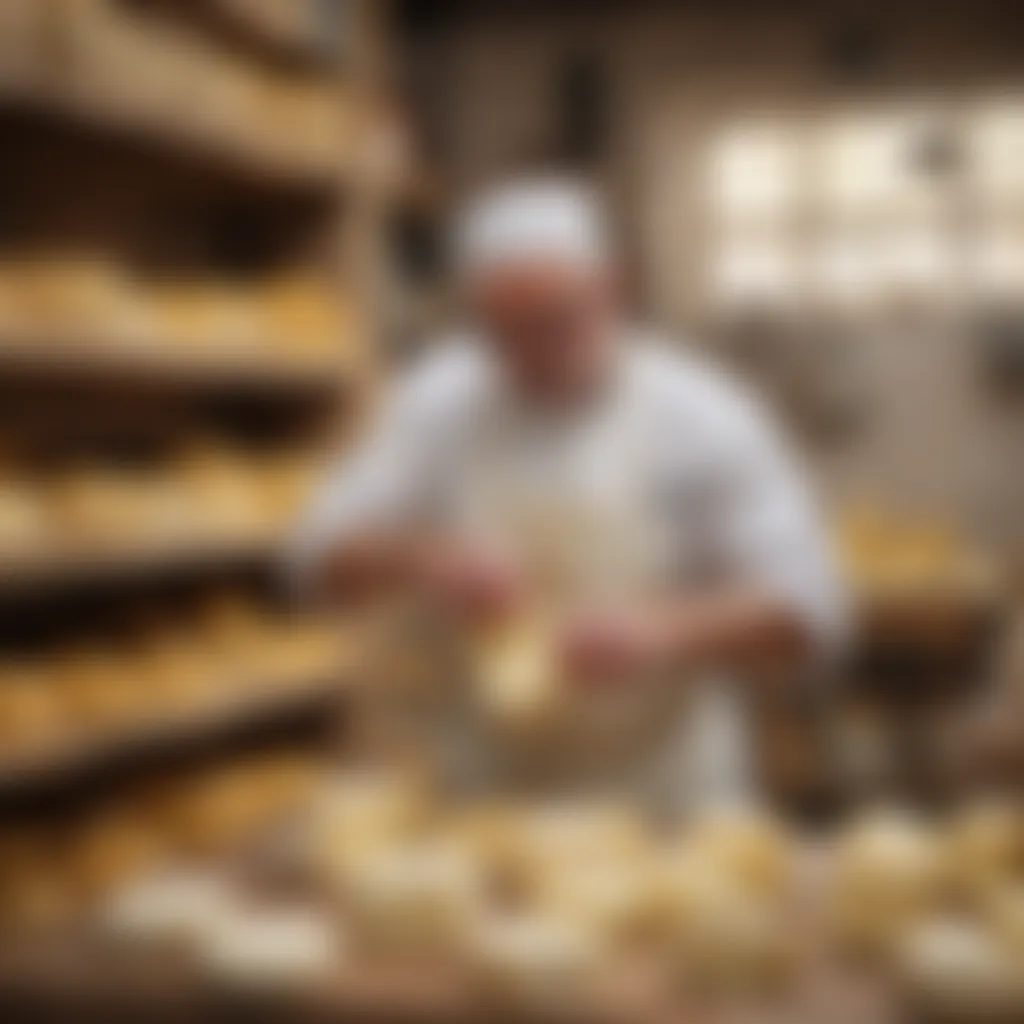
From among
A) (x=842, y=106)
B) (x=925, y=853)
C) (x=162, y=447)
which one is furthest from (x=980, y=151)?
(x=162, y=447)

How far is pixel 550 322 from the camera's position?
67 centimetres

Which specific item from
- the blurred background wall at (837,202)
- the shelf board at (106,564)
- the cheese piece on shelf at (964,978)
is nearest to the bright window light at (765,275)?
the blurred background wall at (837,202)

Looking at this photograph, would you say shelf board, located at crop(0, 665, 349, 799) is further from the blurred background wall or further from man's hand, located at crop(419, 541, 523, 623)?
the blurred background wall

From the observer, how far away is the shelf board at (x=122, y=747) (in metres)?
1.22

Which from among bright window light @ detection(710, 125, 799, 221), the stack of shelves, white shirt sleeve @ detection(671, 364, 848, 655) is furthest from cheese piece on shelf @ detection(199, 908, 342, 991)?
bright window light @ detection(710, 125, 799, 221)

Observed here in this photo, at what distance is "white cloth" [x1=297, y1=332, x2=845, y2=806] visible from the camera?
681 mm

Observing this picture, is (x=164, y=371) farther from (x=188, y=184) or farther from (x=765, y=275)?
(x=765, y=275)

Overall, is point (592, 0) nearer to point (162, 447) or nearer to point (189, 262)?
point (189, 262)

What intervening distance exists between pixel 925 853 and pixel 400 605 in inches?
9.5

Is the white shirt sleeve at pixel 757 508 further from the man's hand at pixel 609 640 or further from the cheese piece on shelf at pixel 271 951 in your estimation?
the cheese piece on shelf at pixel 271 951

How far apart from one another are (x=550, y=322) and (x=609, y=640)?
5.0 inches

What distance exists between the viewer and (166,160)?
942 millimetres

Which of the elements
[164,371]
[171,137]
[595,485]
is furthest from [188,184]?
[595,485]

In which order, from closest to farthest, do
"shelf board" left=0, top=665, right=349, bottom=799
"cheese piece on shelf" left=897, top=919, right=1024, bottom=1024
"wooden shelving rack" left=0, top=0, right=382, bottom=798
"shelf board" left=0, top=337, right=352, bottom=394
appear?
1. "cheese piece on shelf" left=897, top=919, right=1024, bottom=1024
2. "wooden shelving rack" left=0, top=0, right=382, bottom=798
3. "shelf board" left=0, top=337, right=352, bottom=394
4. "shelf board" left=0, top=665, right=349, bottom=799
